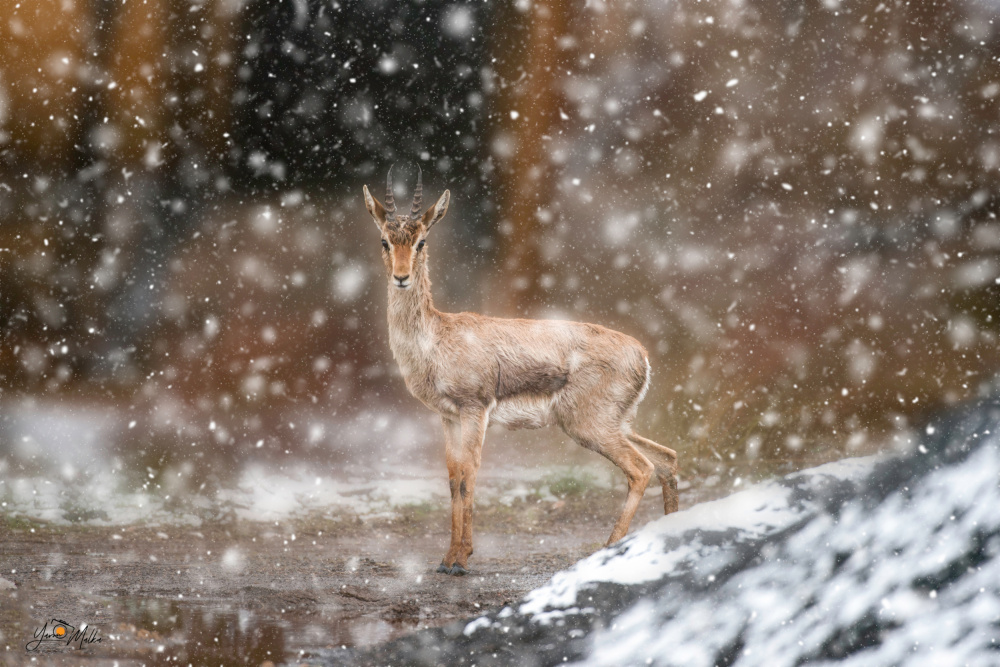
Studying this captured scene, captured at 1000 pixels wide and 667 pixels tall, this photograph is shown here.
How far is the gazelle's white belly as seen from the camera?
582 cm

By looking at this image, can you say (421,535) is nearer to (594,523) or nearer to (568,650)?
(594,523)

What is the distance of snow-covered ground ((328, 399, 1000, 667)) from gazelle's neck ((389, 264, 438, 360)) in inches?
81.5

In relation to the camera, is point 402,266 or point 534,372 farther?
point 534,372

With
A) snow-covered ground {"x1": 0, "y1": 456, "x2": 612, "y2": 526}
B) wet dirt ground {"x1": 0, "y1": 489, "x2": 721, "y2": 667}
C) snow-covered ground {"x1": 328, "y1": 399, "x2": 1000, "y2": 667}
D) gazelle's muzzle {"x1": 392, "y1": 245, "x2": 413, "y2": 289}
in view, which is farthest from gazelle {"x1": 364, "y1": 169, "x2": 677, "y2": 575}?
snow-covered ground {"x1": 0, "y1": 456, "x2": 612, "y2": 526}

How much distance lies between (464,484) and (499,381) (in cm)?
73

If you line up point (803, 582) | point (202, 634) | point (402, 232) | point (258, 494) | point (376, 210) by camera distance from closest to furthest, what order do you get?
point (803, 582) < point (202, 634) < point (402, 232) < point (376, 210) < point (258, 494)

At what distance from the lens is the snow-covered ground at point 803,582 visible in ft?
11.0

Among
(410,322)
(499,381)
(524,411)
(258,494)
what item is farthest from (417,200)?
(258,494)

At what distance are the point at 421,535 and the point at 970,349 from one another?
6.28 metres

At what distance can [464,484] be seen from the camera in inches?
223

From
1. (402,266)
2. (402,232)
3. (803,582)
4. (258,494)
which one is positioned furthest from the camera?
(258,494)

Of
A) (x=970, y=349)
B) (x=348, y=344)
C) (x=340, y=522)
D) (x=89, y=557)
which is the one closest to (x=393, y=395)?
(x=348, y=344)

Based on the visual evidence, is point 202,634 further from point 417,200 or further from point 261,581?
point 417,200

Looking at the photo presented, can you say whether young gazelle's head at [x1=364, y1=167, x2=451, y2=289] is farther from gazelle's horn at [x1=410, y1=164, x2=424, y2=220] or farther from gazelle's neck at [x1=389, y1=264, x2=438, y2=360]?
gazelle's neck at [x1=389, y1=264, x2=438, y2=360]
